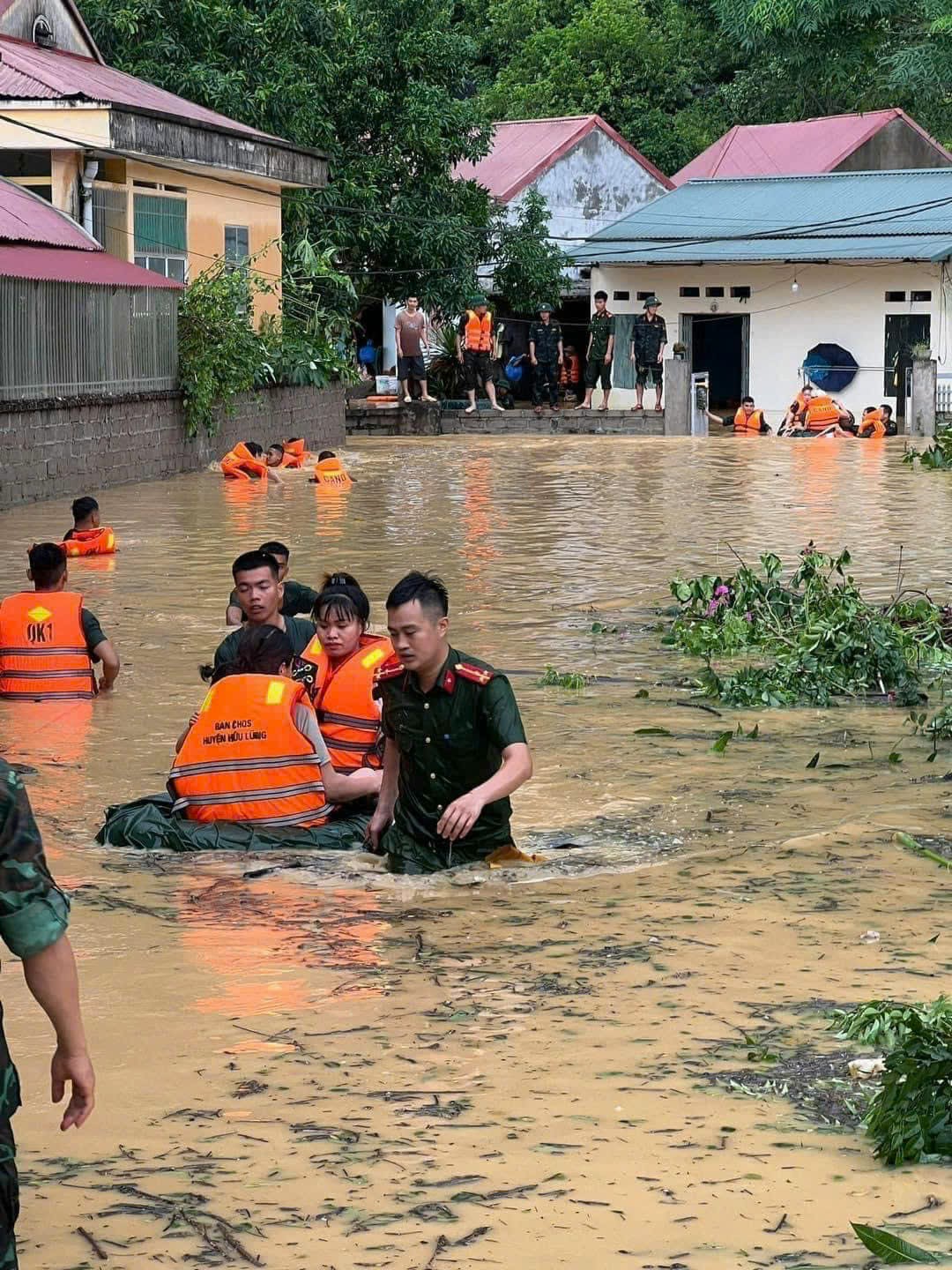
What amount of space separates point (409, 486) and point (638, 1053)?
20.6m

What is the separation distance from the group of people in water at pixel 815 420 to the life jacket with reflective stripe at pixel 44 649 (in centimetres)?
2603

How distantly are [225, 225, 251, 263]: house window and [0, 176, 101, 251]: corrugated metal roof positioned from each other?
5289 mm

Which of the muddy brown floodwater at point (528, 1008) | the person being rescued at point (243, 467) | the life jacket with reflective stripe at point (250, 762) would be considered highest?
the person being rescued at point (243, 467)

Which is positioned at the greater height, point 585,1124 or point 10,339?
point 10,339

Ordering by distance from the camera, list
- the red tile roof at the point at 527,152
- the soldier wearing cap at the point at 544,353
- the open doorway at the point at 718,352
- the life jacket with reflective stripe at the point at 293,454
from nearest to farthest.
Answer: the life jacket with reflective stripe at the point at 293,454
the soldier wearing cap at the point at 544,353
the open doorway at the point at 718,352
the red tile roof at the point at 527,152

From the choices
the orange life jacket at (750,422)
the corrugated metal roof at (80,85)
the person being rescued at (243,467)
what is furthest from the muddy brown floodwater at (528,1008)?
the orange life jacket at (750,422)

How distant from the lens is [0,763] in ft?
12.3

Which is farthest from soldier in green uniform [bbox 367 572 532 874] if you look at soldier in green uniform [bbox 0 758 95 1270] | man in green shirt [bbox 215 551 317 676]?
soldier in green uniform [bbox 0 758 95 1270]

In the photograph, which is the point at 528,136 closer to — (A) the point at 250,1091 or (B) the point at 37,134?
(B) the point at 37,134

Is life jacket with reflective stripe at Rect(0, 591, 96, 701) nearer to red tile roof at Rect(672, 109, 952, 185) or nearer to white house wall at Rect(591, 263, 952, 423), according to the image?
white house wall at Rect(591, 263, 952, 423)

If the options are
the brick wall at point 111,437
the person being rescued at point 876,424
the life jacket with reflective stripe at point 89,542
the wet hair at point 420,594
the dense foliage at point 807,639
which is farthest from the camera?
the person being rescued at point 876,424

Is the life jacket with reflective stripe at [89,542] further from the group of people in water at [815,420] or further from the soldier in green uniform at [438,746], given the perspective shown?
the group of people in water at [815,420]

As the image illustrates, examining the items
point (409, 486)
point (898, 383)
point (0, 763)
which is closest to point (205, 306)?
point (409, 486)

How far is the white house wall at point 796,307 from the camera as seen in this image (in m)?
38.8
